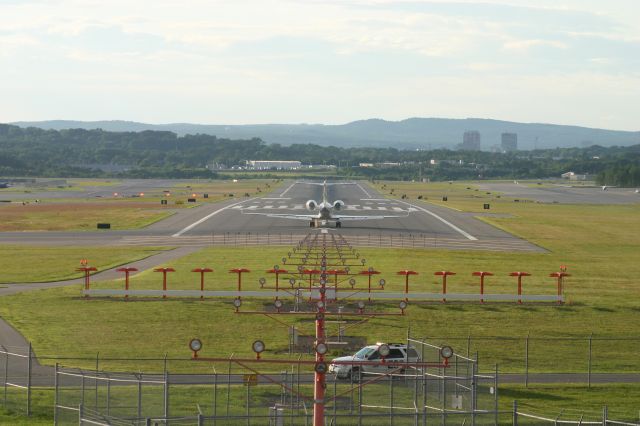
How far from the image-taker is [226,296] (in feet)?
240

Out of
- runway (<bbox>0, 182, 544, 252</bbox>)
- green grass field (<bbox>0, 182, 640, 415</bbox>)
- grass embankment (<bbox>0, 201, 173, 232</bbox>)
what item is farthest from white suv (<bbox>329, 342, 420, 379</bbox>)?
grass embankment (<bbox>0, 201, 173, 232</bbox>)

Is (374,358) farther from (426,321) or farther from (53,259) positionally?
(53,259)

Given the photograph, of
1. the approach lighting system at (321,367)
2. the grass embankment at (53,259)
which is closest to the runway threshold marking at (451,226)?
the grass embankment at (53,259)

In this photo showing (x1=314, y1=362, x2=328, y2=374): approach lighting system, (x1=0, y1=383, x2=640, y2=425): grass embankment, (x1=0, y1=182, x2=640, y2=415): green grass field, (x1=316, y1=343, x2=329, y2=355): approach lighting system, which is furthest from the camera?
(x1=0, y1=182, x2=640, y2=415): green grass field

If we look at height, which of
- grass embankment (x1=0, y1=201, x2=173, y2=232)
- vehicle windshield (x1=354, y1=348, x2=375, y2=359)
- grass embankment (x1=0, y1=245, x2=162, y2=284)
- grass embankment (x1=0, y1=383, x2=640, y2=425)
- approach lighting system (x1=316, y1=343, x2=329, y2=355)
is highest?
approach lighting system (x1=316, y1=343, x2=329, y2=355)

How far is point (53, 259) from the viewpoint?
10225 centimetres

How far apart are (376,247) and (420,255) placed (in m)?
8.68

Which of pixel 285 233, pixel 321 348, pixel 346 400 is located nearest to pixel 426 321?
pixel 346 400

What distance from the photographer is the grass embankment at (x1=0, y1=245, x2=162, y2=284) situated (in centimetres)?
8894

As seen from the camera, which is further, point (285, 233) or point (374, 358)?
point (285, 233)

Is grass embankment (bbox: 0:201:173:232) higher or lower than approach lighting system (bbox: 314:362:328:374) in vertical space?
lower

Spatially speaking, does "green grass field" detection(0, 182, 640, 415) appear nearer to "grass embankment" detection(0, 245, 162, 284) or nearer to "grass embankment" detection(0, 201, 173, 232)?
"grass embankment" detection(0, 245, 162, 284)

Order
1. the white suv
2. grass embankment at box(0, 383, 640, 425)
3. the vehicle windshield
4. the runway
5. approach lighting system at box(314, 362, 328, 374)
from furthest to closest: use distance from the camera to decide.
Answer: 1. the runway
2. the vehicle windshield
3. the white suv
4. grass embankment at box(0, 383, 640, 425)
5. approach lighting system at box(314, 362, 328, 374)

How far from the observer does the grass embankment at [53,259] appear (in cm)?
8894
